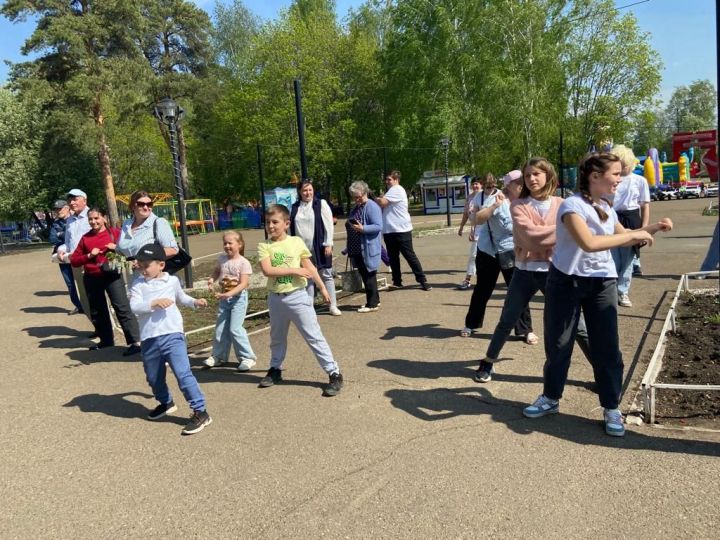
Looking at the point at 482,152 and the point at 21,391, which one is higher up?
the point at 482,152

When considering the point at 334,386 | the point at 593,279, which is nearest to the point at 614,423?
the point at 593,279

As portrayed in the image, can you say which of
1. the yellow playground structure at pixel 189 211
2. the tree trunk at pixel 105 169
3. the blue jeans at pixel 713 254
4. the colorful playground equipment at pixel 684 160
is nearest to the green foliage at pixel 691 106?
the colorful playground equipment at pixel 684 160

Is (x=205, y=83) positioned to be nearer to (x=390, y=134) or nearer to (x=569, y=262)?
(x=390, y=134)

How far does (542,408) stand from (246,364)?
2.94m

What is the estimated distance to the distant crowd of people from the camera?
3684mm

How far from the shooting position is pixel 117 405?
16.5ft

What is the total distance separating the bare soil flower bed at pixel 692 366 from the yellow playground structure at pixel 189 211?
30195 millimetres

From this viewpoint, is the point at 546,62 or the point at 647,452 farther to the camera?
the point at 546,62

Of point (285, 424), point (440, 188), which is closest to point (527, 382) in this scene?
point (285, 424)

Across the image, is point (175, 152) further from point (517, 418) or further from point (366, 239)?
point (517, 418)

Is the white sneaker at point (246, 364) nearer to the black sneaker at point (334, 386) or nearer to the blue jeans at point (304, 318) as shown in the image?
the blue jeans at point (304, 318)

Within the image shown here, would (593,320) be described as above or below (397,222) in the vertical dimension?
below

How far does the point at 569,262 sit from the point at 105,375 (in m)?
4.75

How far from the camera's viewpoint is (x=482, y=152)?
36500 mm
